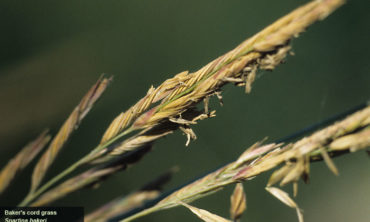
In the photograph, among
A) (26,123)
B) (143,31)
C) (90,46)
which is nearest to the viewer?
(26,123)

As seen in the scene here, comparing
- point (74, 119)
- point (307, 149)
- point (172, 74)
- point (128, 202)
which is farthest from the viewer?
point (172, 74)

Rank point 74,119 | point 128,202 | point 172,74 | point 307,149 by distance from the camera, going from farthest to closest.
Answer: point 172,74, point 128,202, point 74,119, point 307,149

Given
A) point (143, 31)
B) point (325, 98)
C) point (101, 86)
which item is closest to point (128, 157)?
point (101, 86)

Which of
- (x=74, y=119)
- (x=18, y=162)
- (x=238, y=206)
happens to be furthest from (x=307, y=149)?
(x=18, y=162)

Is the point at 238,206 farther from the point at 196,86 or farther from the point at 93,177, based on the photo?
the point at 93,177

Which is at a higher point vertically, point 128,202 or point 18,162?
point 18,162

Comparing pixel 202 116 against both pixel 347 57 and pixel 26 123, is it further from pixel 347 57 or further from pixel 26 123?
pixel 347 57
